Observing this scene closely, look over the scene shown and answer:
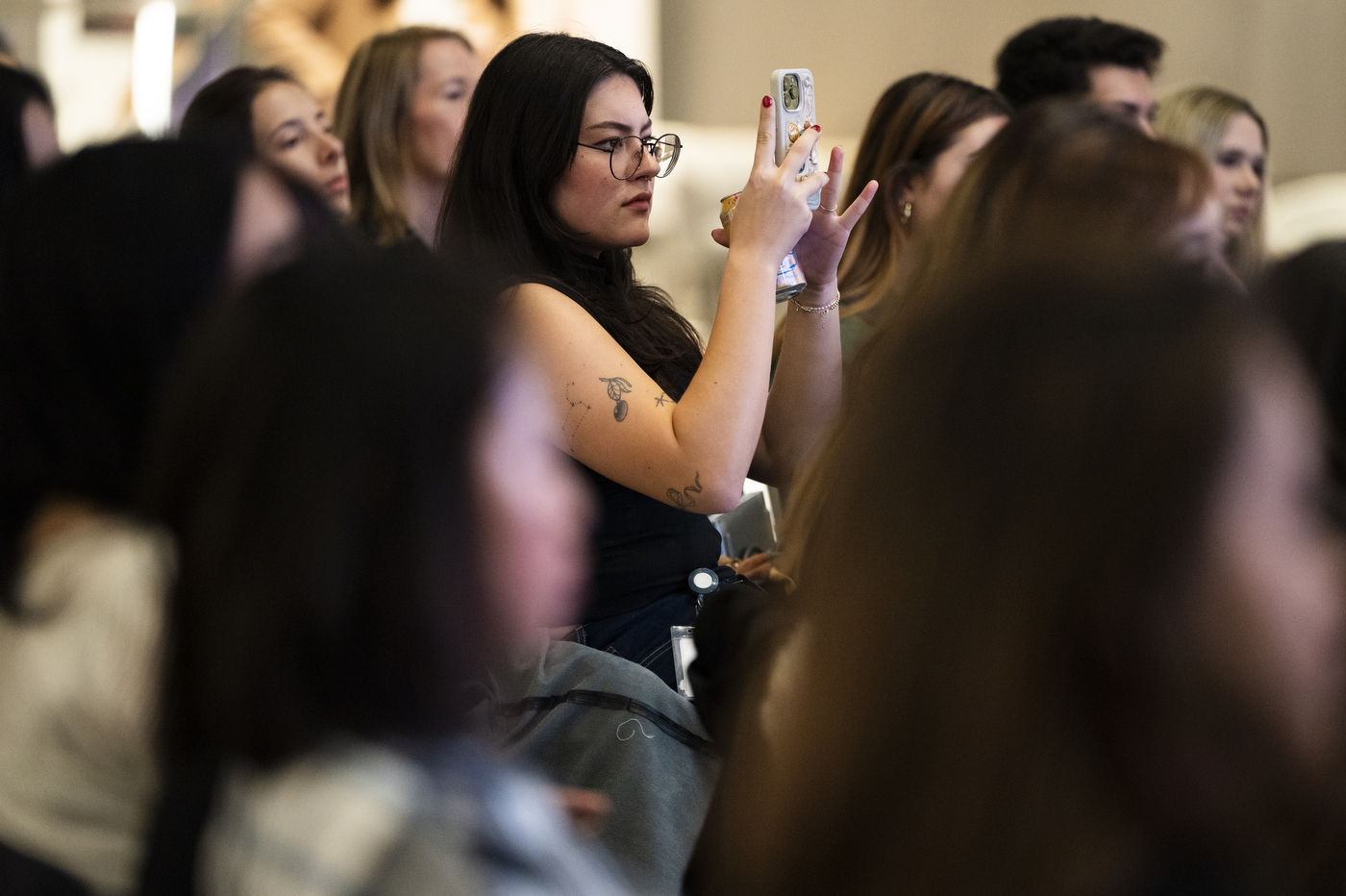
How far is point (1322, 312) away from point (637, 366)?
714 mm

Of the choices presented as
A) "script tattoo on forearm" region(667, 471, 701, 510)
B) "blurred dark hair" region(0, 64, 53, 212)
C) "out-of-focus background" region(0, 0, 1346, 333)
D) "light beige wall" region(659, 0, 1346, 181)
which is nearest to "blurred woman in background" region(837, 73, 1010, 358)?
"script tattoo on forearm" region(667, 471, 701, 510)

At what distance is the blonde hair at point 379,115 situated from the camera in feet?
8.57

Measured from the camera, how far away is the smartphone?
165 cm

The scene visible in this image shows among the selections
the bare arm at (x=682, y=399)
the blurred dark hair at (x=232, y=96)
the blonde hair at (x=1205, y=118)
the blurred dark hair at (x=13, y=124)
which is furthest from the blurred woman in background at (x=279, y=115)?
the blonde hair at (x=1205, y=118)

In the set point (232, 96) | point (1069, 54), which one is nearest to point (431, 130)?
point (232, 96)

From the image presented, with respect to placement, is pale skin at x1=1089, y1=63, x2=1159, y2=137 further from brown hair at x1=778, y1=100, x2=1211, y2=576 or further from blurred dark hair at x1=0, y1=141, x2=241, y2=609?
blurred dark hair at x1=0, y1=141, x2=241, y2=609

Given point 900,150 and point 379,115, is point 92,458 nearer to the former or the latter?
point 900,150

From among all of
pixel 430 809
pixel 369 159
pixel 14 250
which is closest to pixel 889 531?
pixel 430 809

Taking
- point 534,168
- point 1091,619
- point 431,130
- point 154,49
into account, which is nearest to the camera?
point 1091,619

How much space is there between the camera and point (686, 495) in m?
1.42

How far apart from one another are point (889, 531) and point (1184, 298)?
Result: 181 millimetres

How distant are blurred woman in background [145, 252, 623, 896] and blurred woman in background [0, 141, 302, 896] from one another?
0.07 meters

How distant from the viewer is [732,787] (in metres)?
0.78

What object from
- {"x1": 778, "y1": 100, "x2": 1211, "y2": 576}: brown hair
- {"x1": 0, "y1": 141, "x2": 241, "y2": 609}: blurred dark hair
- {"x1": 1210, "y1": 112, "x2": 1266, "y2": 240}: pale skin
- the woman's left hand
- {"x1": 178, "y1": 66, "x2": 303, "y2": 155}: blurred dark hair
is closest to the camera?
{"x1": 0, "y1": 141, "x2": 241, "y2": 609}: blurred dark hair
